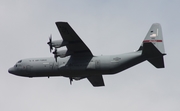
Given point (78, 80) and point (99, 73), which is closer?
point (99, 73)

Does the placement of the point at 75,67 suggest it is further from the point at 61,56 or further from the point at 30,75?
the point at 30,75

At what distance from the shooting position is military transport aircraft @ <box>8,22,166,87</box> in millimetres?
47500

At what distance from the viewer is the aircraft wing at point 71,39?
47062mm

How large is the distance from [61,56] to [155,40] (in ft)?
30.1

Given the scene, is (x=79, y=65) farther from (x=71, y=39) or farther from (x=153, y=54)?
(x=153, y=54)

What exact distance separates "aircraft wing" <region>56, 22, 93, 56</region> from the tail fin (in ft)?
18.5

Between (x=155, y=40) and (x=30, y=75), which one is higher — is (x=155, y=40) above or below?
above

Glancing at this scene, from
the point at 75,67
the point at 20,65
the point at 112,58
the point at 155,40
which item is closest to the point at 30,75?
the point at 20,65

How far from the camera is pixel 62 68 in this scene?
1939 inches

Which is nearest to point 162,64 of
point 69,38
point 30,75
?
point 69,38

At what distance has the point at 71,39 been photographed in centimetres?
4825

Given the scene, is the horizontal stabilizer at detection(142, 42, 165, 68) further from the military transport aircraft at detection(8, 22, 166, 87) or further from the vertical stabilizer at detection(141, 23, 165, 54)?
the vertical stabilizer at detection(141, 23, 165, 54)

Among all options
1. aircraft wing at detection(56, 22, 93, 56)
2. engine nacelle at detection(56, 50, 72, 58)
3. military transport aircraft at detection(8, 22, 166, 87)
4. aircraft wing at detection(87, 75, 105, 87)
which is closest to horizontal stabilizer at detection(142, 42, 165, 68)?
Result: military transport aircraft at detection(8, 22, 166, 87)

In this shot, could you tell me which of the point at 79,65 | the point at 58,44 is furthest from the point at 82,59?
the point at 58,44
